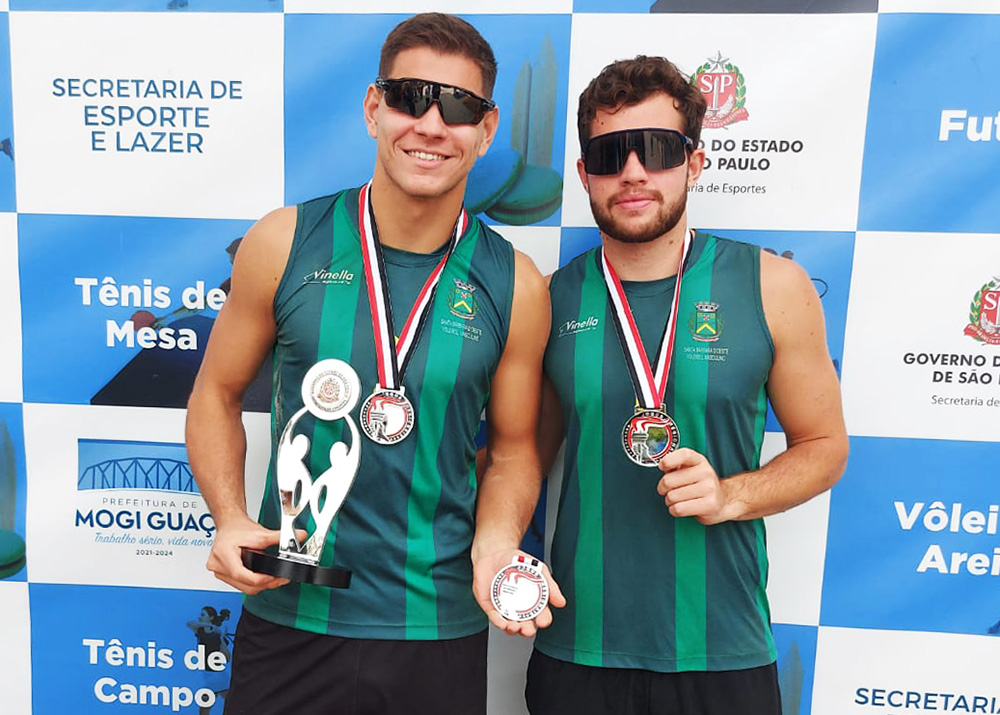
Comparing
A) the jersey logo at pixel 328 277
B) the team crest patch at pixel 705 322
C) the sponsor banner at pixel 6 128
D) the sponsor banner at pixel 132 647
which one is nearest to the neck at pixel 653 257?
the team crest patch at pixel 705 322

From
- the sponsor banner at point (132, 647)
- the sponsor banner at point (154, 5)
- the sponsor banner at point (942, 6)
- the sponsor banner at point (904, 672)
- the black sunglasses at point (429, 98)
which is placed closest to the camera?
the black sunglasses at point (429, 98)

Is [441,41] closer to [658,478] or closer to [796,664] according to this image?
[658,478]

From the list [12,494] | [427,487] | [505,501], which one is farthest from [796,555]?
[12,494]

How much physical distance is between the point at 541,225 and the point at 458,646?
1.13m

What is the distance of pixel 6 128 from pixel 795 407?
229cm

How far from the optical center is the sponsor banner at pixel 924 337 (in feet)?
6.63

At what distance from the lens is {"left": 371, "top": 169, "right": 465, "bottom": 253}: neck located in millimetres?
1569

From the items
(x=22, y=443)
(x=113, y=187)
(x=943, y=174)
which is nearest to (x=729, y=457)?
(x=943, y=174)

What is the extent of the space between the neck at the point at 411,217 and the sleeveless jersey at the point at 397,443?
28 mm

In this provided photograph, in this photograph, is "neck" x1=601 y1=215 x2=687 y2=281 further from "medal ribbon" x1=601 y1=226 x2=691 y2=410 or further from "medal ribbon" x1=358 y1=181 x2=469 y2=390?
"medal ribbon" x1=358 y1=181 x2=469 y2=390

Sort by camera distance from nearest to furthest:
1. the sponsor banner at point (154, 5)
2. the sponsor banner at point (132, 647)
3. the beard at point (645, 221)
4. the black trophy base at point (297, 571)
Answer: the black trophy base at point (297, 571), the beard at point (645, 221), the sponsor banner at point (154, 5), the sponsor banner at point (132, 647)

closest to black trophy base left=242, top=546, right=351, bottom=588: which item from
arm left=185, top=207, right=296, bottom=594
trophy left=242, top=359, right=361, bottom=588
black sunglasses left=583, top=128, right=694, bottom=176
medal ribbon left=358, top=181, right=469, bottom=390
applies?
trophy left=242, top=359, right=361, bottom=588

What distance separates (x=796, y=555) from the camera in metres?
2.15

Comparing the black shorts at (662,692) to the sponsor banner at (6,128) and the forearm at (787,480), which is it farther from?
the sponsor banner at (6,128)
